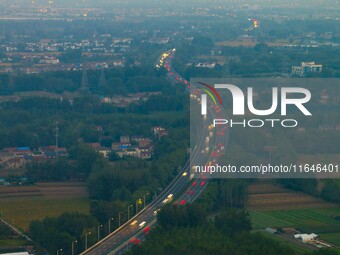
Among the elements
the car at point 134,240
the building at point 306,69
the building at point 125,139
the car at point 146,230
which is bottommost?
the building at point 306,69

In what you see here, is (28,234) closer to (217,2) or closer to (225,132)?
(225,132)

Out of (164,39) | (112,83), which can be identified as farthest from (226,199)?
(164,39)

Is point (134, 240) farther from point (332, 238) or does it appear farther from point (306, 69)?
point (306, 69)

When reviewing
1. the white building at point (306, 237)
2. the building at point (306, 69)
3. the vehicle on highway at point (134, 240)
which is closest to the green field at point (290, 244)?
the white building at point (306, 237)

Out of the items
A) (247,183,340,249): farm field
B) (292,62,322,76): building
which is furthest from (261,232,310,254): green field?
(292,62,322,76): building

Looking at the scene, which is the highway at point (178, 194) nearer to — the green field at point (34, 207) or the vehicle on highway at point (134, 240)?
the vehicle on highway at point (134, 240)

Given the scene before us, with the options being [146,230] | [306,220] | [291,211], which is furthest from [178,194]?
[146,230]
